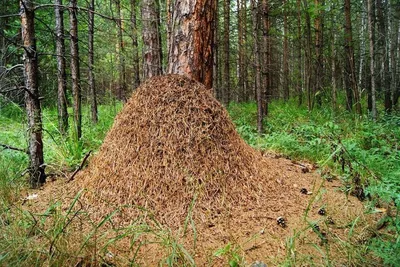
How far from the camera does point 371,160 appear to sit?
3811 mm

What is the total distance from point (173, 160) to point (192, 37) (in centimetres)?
154

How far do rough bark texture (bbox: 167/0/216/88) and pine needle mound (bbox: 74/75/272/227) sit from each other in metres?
0.26

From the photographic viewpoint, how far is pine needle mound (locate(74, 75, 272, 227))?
267 centimetres

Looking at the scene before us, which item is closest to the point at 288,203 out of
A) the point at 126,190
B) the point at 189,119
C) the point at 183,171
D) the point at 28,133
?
the point at 183,171

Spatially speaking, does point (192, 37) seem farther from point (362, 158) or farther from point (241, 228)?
point (362, 158)

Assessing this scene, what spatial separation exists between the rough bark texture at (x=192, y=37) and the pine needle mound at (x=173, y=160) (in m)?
0.26

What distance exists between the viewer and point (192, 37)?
3395mm

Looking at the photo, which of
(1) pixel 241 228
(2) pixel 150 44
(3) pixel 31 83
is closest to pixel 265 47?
(2) pixel 150 44

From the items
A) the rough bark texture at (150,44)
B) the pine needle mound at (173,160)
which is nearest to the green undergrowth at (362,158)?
the pine needle mound at (173,160)

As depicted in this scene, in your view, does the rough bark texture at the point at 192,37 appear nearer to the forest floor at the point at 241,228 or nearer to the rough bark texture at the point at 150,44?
the forest floor at the point at 241,228

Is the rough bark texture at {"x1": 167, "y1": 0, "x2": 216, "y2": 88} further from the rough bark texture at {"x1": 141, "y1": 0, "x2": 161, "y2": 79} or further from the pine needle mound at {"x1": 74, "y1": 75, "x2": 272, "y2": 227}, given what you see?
the rough bark texture at {"x1": 141, "y1": 0, "x2": 161, "y2": 79}

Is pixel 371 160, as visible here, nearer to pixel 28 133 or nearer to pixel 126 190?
pixel 126 190

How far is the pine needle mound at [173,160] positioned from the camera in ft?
8.75

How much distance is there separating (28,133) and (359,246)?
3.42 meters
